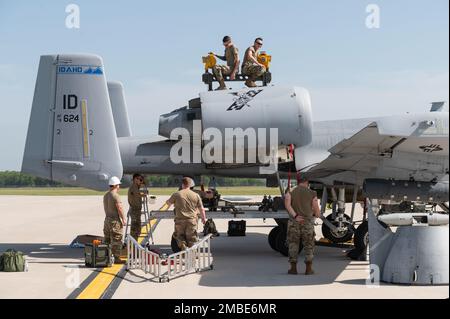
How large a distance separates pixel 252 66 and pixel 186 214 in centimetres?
424

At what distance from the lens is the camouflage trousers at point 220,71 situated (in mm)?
13930

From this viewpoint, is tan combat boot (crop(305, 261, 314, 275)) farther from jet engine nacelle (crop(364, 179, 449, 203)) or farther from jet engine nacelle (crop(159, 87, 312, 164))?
jet engine nacelle (crop(159, 87, 312, 164))

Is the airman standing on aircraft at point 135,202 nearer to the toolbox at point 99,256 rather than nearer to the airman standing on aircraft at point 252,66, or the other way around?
the toolbox at point 99,256

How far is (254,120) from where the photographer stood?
42.3ft

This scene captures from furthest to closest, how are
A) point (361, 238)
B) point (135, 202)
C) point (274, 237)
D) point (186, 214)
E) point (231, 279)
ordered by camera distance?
point (274, 237)
point (135, 202)
point (361, 238)
point (186, 214)
point (231, 279)

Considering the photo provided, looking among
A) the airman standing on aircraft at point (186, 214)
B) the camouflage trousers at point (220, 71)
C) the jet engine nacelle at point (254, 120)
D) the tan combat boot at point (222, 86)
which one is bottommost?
the airman standing on aircraft at point (186, 214)

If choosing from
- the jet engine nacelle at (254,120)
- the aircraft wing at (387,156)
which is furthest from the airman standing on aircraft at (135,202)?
the aircraft wing at (387,156)

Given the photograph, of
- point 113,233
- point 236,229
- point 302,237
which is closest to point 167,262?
point 113,233

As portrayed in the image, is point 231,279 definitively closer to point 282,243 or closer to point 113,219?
point 113,219

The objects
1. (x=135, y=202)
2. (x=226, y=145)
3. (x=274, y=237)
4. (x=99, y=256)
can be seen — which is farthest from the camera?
(x=274, y=237)

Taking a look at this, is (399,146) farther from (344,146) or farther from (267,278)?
(267,278)

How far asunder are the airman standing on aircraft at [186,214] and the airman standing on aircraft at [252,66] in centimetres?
364

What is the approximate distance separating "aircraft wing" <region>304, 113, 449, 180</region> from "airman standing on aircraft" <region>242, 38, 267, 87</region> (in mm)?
2373
